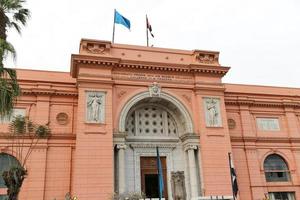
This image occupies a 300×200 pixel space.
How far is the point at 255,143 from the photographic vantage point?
1076 inches

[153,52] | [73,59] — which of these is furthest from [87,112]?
[153,52]

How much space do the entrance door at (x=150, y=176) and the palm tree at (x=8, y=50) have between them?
12.1 meters

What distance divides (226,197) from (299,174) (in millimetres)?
9182

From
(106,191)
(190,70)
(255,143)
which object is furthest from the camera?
(255,143)

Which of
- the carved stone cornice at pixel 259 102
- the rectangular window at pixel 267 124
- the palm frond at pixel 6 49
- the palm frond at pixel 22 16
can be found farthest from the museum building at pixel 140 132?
the palm frond at pixel 6 49

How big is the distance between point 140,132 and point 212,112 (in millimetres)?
5454

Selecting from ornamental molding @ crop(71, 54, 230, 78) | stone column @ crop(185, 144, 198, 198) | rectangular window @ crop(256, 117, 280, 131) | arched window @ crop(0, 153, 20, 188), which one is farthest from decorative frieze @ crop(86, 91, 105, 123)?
rectangular window @ crop(256, 117, 280, 131)

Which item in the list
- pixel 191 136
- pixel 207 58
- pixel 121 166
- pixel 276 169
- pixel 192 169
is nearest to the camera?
pixel 121 166

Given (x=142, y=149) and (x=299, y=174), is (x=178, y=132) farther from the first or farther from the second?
(x=299, y=174)

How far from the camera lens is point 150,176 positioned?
23859mm

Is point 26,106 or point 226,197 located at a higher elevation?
point 26,106

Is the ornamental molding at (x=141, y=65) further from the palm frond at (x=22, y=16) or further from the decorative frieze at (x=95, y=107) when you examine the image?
the palm frond at (x=22, y=16)

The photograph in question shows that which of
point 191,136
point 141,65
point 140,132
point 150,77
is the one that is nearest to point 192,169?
point 191,136

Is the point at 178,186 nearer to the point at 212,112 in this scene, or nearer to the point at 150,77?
the point at 212,112
